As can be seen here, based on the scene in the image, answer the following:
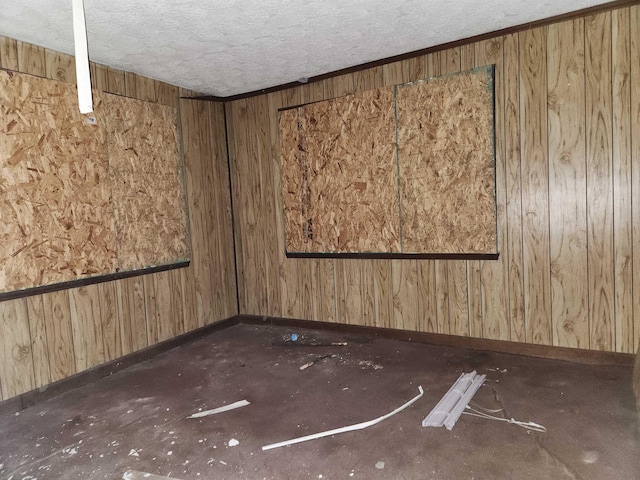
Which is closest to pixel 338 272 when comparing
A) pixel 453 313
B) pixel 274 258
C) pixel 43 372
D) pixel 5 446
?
pixel 274 258

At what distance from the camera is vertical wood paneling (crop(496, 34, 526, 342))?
3.21 metres

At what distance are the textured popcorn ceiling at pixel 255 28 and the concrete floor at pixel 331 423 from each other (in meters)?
2.49

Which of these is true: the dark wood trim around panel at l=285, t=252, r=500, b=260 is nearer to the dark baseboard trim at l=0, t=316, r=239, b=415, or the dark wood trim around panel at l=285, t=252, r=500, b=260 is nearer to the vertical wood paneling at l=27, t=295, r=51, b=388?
the dark baseboard trim at l=0, t=316, r=239, b=415

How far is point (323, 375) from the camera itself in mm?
3146

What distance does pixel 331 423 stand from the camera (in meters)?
2.43

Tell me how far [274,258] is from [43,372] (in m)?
2.27

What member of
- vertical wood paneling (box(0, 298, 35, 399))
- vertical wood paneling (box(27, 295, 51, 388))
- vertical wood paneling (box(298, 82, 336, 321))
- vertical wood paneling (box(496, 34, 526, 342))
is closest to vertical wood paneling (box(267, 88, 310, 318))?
vertical wood paneling (box(298, 82, 336, 321))

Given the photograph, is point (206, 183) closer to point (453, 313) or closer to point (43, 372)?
point (43, 372)

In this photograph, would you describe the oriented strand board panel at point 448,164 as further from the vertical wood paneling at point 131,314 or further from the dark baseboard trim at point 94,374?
the vertical wood paneling at point 131,314

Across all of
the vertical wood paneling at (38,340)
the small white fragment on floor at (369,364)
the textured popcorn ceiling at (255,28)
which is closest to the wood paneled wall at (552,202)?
the textured popcorn ceiling at (255,28)

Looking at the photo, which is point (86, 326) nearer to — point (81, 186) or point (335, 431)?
point (81, 186)

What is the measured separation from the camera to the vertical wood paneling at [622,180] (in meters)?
2.85

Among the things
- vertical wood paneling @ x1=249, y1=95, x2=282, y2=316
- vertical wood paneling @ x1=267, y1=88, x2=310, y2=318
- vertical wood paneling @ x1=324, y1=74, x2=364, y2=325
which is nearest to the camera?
vertical wood paneling @ x1=324, y1=74, x2=364, y2=325

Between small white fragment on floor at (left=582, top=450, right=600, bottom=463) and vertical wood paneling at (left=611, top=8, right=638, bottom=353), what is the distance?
4.34ft
